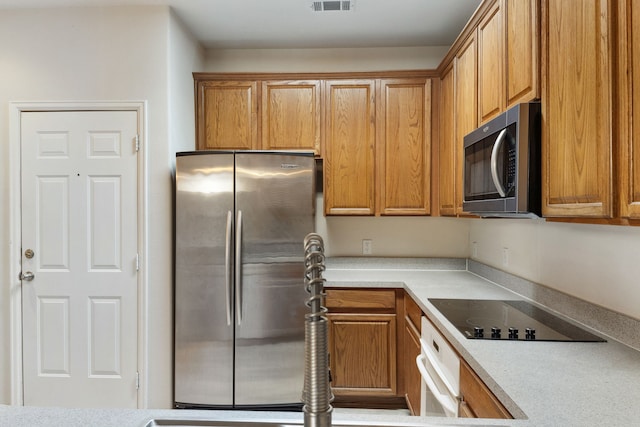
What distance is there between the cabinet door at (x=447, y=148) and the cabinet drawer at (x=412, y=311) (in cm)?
64

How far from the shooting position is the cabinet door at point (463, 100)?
214 cm

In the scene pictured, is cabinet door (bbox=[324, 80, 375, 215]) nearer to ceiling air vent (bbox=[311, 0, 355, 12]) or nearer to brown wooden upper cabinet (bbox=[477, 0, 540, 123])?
ceiling air vent (bbox=[311, 0, 355, 12])

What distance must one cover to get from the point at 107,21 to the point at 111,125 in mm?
668

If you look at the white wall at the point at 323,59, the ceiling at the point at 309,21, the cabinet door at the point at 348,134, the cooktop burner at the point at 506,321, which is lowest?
the cooktop burner at the point at 506,321

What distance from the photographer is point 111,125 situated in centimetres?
251

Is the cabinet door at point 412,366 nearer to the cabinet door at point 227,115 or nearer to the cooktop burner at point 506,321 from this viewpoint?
the cooktop burner at point 506,321

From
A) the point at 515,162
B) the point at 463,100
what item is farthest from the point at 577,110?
the point at 463,100

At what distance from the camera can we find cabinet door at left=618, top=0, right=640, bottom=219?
0.94 m

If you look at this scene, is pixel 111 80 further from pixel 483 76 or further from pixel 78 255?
pixel 483 76

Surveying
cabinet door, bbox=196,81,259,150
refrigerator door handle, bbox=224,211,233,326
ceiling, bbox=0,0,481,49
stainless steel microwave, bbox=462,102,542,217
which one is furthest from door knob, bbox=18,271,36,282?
stainless steel microwave, bbox=462,102,542,217

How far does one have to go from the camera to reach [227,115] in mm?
2965

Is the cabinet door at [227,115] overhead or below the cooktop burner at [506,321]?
overhead

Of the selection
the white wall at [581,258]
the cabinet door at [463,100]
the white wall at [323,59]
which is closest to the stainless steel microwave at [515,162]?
the white wall at [581,258]

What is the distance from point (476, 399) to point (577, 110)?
0.95m
